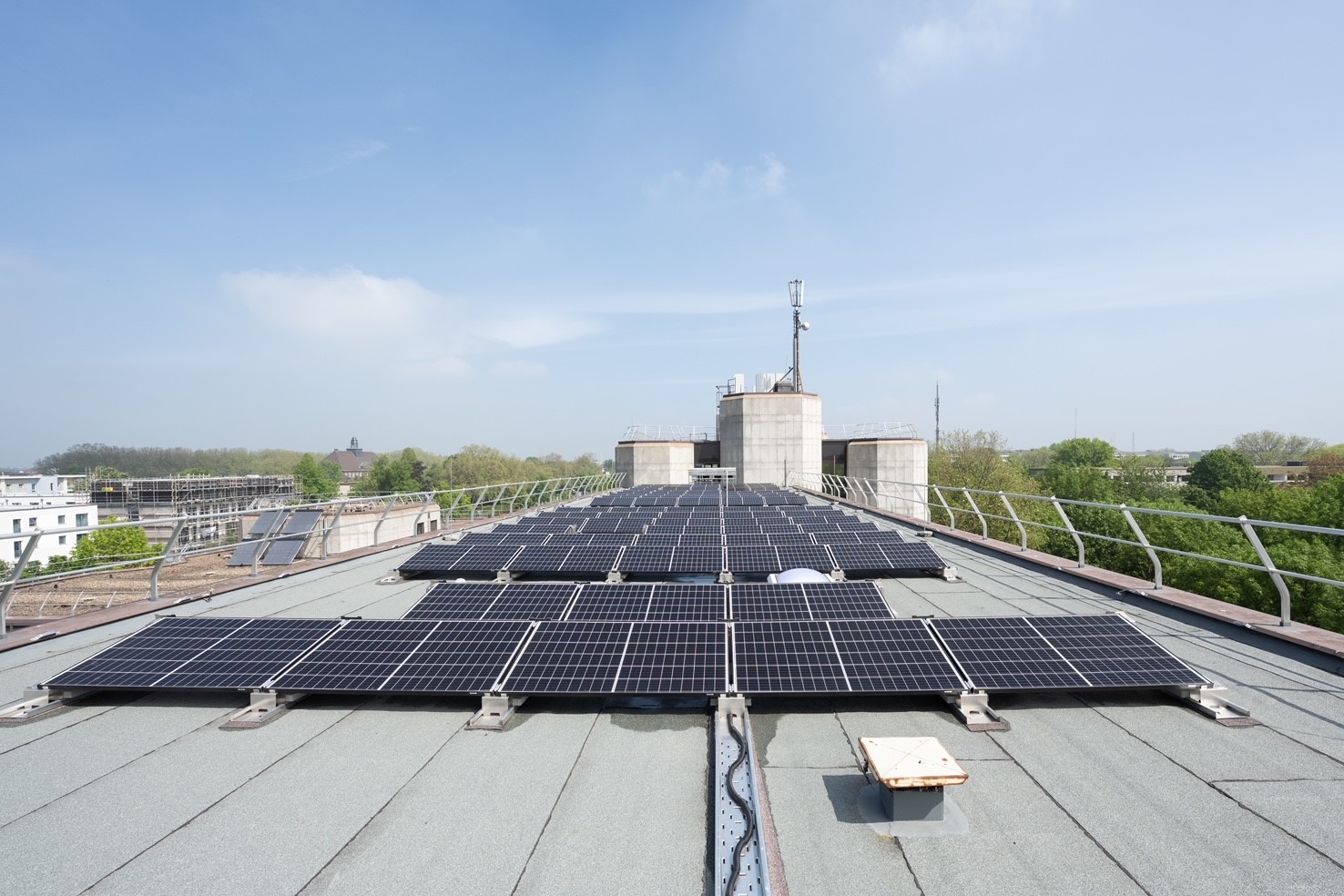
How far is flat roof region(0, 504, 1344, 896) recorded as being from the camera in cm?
272

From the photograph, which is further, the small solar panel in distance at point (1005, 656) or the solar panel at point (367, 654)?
the solar panel at point (367, 654)

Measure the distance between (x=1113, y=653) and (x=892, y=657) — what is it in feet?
5.72

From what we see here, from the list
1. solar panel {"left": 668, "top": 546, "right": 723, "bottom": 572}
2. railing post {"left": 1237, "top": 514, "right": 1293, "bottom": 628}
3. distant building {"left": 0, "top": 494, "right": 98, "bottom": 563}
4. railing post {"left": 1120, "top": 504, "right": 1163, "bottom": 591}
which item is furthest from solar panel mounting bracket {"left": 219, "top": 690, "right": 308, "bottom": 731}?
distant building {"left": 0, "top": 494, "right": 98, "bottom": 563}

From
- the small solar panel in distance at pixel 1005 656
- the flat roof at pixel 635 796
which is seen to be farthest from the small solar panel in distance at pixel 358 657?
the small solar panel in distance at pixel 1005 656

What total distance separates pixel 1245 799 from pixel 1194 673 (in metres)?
1.38

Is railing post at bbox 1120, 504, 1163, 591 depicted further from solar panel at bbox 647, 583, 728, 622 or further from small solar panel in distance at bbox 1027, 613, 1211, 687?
solar panel at bbox 647, 583, 728, 622

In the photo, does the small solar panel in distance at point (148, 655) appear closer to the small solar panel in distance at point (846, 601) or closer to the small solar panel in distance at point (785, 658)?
the small solar panel in distance at point (785, 658)

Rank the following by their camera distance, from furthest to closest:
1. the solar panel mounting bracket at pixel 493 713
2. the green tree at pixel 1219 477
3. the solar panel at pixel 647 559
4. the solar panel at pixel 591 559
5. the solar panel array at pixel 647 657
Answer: the green tree at pixel 1219 477 < the solar panel at pixel 591 559 < the solar panel at pixel 647 559 < the solar panel array at pixel 647 657 < the solar panel mounting bracket at pixel 493 713

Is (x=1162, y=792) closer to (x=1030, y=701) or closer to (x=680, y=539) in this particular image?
(x=1030, y=701)

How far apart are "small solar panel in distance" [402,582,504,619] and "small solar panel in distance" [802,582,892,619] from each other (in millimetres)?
3511

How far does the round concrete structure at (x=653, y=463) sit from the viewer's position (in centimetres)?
4056

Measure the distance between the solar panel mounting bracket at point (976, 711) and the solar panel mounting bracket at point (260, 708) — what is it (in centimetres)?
491

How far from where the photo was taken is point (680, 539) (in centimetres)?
1097

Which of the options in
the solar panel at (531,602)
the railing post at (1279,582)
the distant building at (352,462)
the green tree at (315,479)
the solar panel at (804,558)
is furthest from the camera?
the distant building at (352,462)
